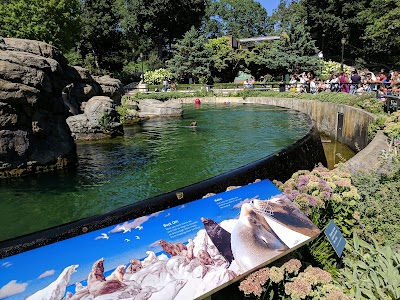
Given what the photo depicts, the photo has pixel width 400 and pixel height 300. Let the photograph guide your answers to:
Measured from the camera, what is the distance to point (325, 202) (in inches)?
169

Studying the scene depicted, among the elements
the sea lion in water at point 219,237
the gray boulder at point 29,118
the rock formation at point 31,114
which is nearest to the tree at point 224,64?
the rock formation at point 31,114

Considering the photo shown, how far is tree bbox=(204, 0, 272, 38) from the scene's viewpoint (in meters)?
98.0

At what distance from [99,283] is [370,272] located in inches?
110

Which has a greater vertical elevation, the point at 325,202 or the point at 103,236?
the point at 103,236

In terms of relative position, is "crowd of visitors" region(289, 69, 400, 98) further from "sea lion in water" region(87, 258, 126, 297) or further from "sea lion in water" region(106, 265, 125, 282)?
"sea lion in water" region(87, 258, 126, 297)

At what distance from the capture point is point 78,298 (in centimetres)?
233

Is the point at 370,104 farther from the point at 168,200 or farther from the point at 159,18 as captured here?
the point at 159,18

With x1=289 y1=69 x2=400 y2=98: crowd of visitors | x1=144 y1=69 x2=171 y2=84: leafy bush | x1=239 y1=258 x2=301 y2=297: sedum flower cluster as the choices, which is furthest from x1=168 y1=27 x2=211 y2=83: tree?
x1=239 y1=258 x2=301 y2=297: sedum flower cluster

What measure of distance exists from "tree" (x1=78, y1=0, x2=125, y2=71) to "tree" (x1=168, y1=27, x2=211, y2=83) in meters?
11.3

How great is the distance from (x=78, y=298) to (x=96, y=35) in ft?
176

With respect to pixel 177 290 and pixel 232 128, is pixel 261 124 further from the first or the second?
pixel 177 290

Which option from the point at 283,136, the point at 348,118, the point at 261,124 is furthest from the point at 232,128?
the point at 348,118

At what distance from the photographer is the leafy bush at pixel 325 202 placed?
13.3ft

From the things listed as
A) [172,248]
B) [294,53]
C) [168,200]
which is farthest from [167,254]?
[294,53]
